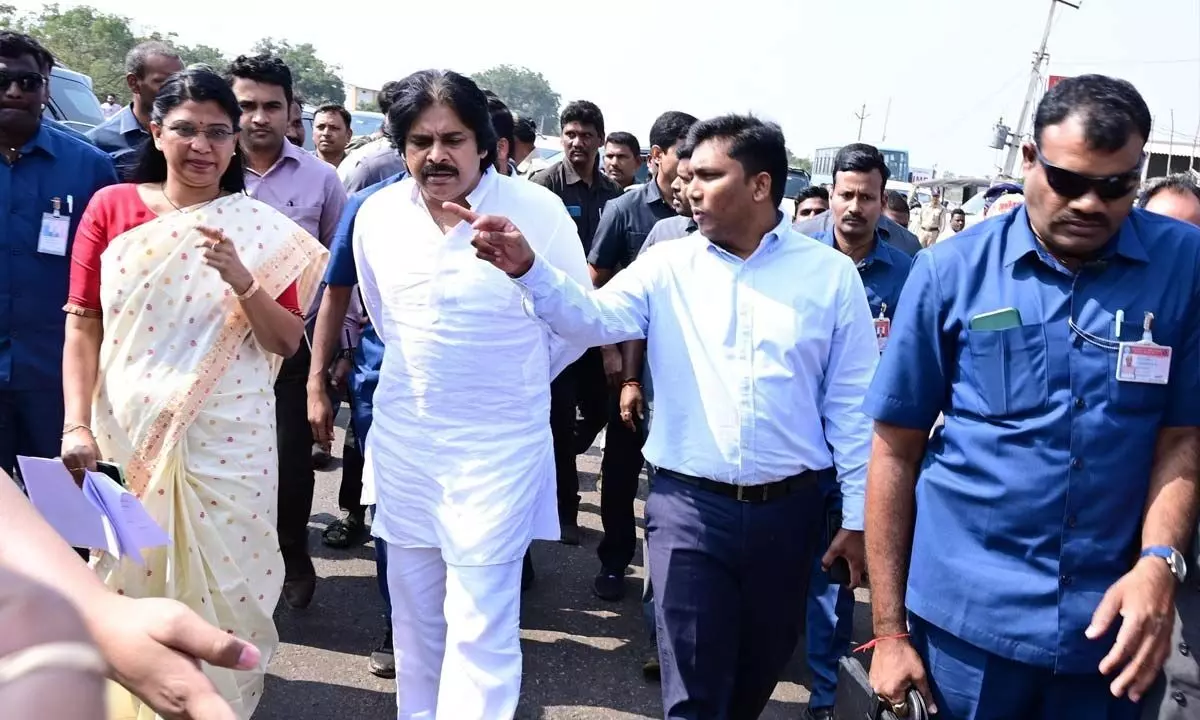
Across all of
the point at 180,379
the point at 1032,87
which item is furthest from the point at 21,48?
the point at 1032,87

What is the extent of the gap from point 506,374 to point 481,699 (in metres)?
0.91

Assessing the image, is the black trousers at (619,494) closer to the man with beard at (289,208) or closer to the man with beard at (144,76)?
the man with beard at (289,208)

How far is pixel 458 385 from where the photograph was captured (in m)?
3.04

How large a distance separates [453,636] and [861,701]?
1221 mm

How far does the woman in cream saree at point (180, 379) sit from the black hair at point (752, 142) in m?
1.39

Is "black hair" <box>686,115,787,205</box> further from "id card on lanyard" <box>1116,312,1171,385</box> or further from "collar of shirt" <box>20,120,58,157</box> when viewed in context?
"collar of shirt" <box>20,120,58,157</box>

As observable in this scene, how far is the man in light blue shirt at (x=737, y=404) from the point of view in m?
2.73

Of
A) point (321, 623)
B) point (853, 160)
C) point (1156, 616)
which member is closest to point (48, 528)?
point (1156, 616)

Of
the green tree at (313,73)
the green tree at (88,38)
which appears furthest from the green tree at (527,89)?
→ the green tree at (88,38)

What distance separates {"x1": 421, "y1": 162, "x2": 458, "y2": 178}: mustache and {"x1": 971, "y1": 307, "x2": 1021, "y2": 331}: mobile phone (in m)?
1.58

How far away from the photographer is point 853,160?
4.43 m

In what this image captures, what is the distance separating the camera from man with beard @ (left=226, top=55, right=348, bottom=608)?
424 cm

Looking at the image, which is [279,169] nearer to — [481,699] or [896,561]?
[481,699]

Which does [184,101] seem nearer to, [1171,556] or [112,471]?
[112,471]
